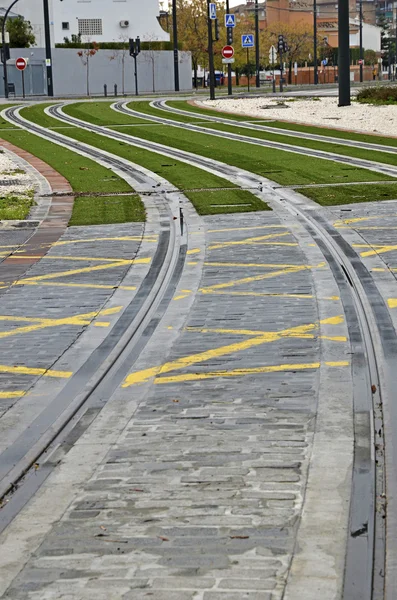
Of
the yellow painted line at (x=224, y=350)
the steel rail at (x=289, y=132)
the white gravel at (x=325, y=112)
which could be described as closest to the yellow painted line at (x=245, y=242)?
the yellow painted line at (x=224, y=350)

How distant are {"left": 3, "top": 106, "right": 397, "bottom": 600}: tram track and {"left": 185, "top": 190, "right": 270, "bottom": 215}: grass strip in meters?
1.43

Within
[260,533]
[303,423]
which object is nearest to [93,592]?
[260,533]

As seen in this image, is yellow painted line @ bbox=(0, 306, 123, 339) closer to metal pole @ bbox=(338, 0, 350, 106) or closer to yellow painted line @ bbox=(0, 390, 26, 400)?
yellow painted line @ bbox=(0, 390, 26, 400)

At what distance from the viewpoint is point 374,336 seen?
10.2 metres

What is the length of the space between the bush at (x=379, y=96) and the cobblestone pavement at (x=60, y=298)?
3295cm

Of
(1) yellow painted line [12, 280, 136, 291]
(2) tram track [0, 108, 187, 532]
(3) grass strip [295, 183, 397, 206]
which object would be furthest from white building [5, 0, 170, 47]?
(1) yellow painted line [12, 280, 136, 291]

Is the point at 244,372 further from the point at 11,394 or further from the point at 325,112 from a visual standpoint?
the point at 325,112

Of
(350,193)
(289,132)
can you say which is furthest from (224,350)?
(289,132)

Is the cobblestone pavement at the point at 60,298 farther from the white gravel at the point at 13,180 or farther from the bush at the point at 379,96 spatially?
the bush at the point at 379,96

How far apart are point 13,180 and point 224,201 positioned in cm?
639

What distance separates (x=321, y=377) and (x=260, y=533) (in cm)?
312

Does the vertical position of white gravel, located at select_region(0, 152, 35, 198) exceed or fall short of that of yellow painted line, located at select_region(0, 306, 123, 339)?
it exceeds it

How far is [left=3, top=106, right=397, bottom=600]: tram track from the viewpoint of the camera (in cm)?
553

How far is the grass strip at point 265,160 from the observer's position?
2372 centimetres
